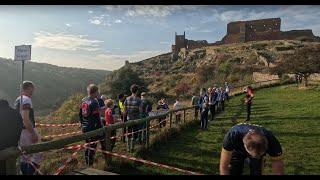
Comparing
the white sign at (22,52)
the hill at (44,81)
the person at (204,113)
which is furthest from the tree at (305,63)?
the hill at (44,81)

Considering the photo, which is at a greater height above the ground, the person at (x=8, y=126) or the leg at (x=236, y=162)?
the person at (x=8, y=126)

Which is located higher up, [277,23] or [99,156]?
[277,23]

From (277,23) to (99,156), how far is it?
119 m

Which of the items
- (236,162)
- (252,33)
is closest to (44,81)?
(252,33)

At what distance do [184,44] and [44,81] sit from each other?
47.1m

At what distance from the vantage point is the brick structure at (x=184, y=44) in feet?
441

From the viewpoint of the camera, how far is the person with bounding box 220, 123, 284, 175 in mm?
4625

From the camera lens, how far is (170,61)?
425 feet

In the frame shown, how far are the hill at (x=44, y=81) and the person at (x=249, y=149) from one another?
88657 mm

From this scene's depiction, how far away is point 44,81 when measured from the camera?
465 feet

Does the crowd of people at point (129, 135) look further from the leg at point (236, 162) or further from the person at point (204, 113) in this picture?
the person at point (204, 113)

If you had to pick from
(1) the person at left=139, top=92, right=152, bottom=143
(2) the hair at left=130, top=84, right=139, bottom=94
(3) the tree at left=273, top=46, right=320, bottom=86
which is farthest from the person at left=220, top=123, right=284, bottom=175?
(3) the tree at left=273, top=46, right=320, bottom=86
